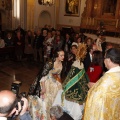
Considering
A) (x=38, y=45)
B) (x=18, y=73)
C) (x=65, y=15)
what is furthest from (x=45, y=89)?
(x=65, y=15)

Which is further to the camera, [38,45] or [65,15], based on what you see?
[65,15]

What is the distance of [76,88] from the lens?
4.22 m

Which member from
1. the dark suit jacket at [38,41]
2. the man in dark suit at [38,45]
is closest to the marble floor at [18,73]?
the man in dark suit at [38,45]

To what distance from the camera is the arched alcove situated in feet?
55.8

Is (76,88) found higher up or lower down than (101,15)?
lower down

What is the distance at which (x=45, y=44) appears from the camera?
32.5 ft

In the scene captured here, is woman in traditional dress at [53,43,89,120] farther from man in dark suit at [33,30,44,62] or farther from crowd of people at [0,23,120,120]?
man in dark suit at [33,30,44,62]

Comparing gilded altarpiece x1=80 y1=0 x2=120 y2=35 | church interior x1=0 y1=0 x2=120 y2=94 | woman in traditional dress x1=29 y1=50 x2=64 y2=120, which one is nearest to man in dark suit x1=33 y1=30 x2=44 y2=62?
church interior x1=0 y1=0 x2=120 y2=94

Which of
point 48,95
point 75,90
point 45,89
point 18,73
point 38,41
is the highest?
point 38,41

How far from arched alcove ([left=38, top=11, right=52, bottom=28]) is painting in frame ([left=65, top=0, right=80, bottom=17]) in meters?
1.71

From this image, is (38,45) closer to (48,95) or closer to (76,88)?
(48,95)

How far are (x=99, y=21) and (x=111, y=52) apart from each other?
14.5 meters

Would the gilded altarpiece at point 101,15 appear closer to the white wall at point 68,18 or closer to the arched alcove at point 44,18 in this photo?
the white wall at point 68,18

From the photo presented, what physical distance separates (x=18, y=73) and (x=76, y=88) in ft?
15.1
